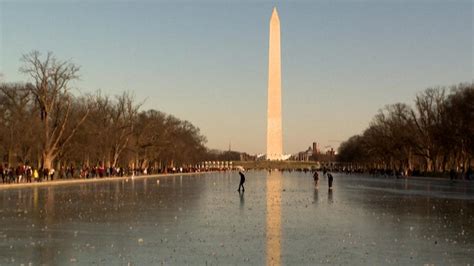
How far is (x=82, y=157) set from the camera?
261 ft

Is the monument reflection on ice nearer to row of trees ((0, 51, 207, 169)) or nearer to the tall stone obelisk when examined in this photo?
row of trees ((0, 51, 207, 169))

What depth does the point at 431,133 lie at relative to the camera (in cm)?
7750

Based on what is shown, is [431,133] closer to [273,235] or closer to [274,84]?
[274,84]

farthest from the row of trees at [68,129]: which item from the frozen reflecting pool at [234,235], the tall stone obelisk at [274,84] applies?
the frozen reflecting pool at [234,235]

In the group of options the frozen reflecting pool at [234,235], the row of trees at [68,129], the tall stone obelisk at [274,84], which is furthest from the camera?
the tall stone obelisk at [274,84]

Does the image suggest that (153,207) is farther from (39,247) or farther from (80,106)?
(80,106)

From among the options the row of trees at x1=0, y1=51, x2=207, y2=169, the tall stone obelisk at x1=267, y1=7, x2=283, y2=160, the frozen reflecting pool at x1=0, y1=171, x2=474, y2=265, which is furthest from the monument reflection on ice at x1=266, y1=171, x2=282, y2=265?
the tall stone obelisk at x1=267, y1=7, x2=283, y2=160

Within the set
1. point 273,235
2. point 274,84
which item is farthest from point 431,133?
point 273,235

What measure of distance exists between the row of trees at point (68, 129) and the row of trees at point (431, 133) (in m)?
32.9

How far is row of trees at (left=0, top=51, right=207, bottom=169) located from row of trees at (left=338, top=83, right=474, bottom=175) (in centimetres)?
3286

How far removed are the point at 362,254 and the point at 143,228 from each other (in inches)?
252

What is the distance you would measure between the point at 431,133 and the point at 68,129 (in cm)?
3938

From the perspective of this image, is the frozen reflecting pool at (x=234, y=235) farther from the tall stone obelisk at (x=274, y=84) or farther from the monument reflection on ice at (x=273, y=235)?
the tall stone obelisk at (x=274, y=84)

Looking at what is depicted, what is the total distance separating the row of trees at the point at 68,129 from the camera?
200 feet
